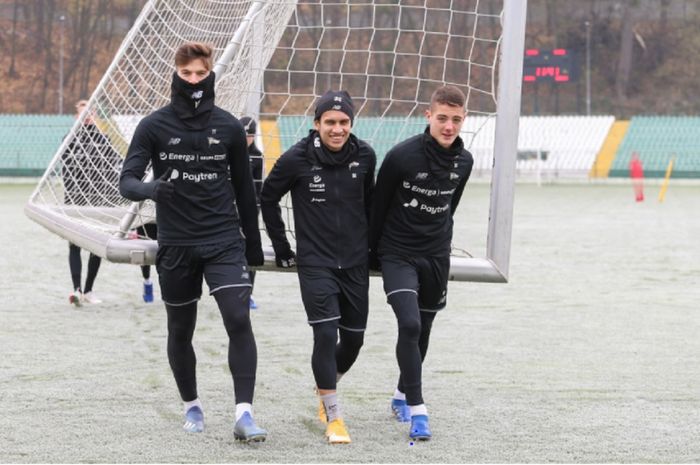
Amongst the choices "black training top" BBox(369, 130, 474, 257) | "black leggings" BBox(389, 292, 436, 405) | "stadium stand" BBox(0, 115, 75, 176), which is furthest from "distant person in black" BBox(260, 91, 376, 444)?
"stadium stand" BBox(0, 115, 75, 176)

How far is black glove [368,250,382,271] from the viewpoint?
18.9ft

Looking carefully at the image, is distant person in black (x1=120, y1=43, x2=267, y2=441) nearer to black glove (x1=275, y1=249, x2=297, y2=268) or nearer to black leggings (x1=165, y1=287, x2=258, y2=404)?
black leggings (x1=165, y1=287, x2=258, y2=404)

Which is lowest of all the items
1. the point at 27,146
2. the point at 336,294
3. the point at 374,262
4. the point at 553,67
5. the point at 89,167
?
the point at 27,146

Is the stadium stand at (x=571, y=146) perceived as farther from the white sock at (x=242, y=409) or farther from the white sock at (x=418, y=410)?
the white sock at (x=242, y=409)

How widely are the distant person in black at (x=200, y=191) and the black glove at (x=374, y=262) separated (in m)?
0.62

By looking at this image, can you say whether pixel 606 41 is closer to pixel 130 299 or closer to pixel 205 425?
pixel 130 299

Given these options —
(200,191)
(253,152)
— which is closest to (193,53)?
(200,191)

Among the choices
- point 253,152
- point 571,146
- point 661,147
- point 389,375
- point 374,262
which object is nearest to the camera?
point 374,262

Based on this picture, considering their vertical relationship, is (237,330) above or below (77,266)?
above

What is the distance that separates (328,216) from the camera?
5535 millimetres

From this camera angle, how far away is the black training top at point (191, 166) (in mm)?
5395

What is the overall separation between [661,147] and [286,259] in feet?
140

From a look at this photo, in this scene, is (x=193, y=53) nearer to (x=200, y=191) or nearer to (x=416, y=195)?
(x=200, y=191)

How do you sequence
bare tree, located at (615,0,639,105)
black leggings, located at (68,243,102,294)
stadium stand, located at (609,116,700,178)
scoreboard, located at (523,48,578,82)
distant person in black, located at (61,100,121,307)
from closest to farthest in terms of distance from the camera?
distant person in black, located at (61,100,121,307)
black leggings, located at (68,243,102,294)
scoreboard, located at (523,48,578,82)
stadium stand, located at (609,116,700,178)
bare tree, located at (615,0,639,105)
